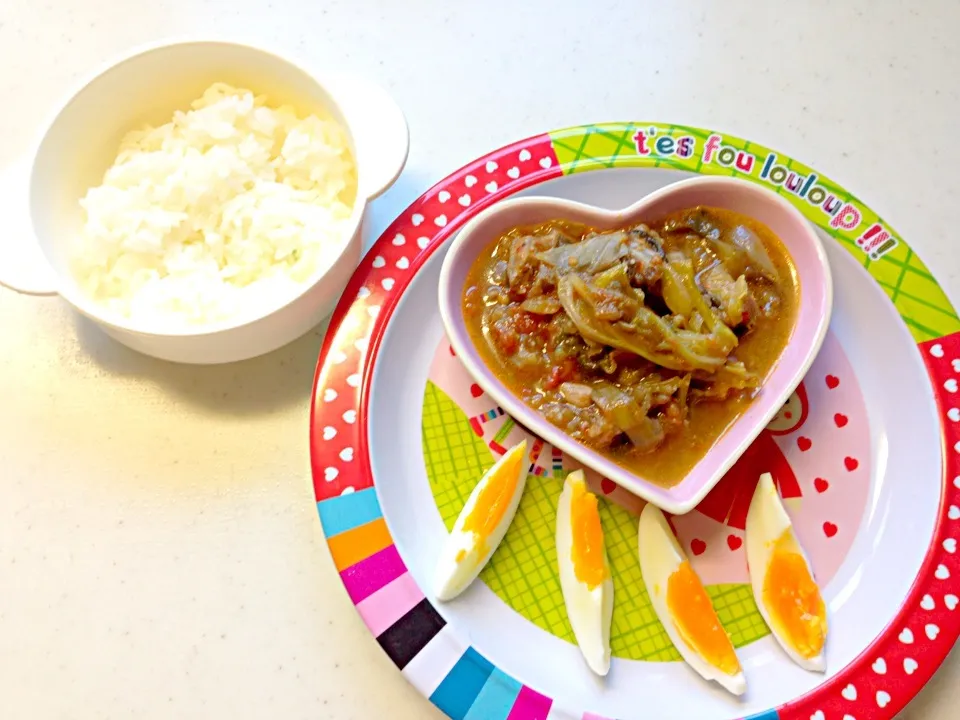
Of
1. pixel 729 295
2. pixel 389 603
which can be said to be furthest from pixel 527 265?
pixel 389 603

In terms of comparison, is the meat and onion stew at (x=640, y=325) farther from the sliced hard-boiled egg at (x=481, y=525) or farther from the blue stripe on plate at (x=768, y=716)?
the blue stripe on plate at (x=768, y=716)

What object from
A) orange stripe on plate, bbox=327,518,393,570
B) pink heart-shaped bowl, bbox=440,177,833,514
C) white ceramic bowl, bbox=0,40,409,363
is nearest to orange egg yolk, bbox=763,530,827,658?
pink heart-shaped bowl, bbox=440,177,833,514

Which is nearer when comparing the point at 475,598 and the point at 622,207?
the point at 475,598

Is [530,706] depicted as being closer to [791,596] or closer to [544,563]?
[544,563]

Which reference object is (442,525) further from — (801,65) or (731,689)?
(801,65)

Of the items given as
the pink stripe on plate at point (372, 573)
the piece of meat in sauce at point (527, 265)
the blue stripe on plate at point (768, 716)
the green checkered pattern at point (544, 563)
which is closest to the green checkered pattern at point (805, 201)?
the piece of meat in sauce at point (527, 265)

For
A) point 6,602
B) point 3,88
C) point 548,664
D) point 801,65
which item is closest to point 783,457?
point 548,664
